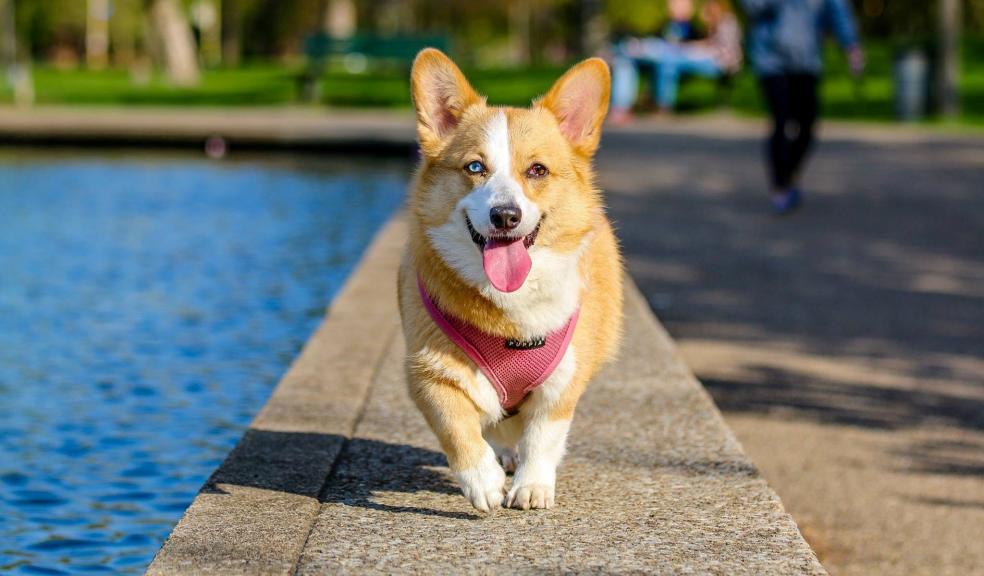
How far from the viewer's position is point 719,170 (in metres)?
16.5

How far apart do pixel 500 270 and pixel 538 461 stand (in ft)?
1.89

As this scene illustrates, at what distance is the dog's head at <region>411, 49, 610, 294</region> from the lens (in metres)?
4.05

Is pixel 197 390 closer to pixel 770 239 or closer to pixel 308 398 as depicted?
pixel 308 398

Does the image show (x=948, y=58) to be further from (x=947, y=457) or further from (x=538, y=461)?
(x=538, y=461)

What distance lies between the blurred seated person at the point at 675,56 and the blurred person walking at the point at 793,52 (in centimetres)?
1145

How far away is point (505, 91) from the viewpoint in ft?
94.4

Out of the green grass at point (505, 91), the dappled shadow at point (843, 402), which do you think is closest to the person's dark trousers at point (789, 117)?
the dappled shadow at point (843, 402)

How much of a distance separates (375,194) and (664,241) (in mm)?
4840

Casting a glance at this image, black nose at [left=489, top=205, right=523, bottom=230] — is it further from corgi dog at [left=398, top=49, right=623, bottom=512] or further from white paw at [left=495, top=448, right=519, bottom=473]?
white paw at [left=495, top=448, right=519, bottom=473]

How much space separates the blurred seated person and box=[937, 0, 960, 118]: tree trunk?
337 centimetres

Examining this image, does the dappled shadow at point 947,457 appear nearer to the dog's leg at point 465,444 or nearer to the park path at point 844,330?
the park path at point 844,330

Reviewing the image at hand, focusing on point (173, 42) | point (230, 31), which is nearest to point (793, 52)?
point (173, 42)

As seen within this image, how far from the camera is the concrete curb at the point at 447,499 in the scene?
12.4ft

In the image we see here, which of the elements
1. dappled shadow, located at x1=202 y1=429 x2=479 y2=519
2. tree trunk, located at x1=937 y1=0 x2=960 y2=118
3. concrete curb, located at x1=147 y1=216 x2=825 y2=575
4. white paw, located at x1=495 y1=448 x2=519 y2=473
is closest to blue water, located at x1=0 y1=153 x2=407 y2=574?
dappled shadow, located at x1=202 y1=429 x2=479 y2=519
